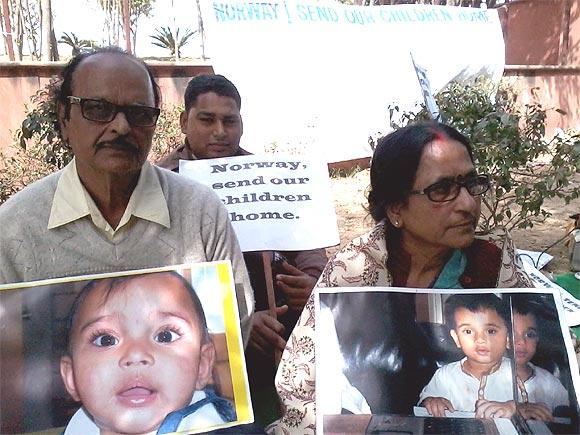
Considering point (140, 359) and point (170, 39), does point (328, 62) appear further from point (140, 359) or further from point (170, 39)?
point (170, 39)

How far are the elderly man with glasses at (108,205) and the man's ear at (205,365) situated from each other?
244 mm

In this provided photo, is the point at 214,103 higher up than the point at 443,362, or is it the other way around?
the point at 214,103

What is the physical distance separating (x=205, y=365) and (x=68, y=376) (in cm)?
30

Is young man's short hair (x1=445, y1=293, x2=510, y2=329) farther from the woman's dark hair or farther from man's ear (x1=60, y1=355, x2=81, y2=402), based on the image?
man's ear (x1=60, y1=355, x2=81, y2=402)

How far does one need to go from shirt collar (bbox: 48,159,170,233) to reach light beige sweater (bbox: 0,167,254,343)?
21 mm

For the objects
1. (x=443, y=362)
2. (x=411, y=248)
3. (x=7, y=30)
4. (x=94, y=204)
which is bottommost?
(x=443, y=362)

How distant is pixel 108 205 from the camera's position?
62.7 inches

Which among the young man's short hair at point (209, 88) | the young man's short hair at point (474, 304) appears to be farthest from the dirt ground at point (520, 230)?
the young man's short hair at point (474, 304)

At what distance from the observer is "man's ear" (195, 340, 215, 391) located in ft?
4.47

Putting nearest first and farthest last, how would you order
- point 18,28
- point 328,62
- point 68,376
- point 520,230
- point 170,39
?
point 68,376
point 520,230
point 328,62
point 18,28
point 170,39

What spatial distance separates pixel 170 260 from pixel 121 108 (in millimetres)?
410

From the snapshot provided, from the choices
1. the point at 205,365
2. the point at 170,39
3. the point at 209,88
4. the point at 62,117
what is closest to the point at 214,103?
the point at 209,88

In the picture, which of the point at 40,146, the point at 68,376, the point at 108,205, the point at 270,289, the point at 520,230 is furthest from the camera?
the point at 520,230

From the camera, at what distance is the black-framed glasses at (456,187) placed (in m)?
1.55
